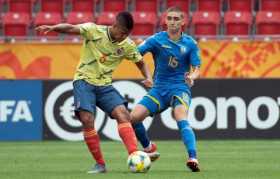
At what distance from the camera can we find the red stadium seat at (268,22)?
21.3 metres

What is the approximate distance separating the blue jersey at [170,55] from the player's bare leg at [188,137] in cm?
47

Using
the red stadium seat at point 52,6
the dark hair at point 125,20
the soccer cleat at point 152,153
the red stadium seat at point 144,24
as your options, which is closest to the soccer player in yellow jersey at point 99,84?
the dark hair at point 125,20

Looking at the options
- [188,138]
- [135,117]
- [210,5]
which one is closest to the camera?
[188,138]

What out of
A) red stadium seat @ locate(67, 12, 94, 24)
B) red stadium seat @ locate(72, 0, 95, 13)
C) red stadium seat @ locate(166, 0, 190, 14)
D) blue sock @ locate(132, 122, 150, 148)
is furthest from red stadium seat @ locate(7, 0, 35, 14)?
blue sock @ locate(132, 122, 150, 148)

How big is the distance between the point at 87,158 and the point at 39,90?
4.35 m

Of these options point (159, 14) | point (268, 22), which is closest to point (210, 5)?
point (159, 14)

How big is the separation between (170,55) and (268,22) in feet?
32.8

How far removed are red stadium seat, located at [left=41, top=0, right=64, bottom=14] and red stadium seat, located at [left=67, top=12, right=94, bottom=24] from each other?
86 centimetres

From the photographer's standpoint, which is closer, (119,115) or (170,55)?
(119,115)

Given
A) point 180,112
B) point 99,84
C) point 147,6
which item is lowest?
point 180,112

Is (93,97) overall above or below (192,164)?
above

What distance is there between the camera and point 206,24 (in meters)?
21.5

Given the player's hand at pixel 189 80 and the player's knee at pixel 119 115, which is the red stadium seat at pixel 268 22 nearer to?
the player's hand at pixel 189 80

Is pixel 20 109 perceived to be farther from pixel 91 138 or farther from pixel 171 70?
pixel 91 138
